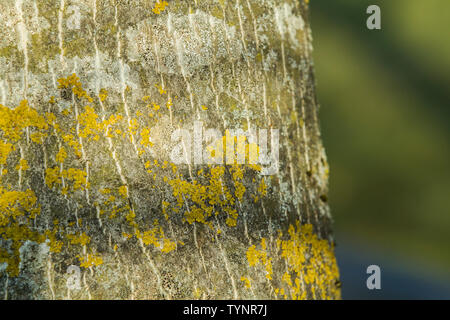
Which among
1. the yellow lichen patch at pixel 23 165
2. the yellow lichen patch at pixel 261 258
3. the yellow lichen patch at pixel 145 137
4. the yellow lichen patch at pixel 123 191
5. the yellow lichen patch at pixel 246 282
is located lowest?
the yellow lichen patch at pixel 246 282

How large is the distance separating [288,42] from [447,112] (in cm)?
536

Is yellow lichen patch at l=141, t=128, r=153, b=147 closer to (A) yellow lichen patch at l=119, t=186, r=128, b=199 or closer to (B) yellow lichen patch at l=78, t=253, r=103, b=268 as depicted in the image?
(A) yellow lichen patch at l=119, t=186, r=128, b=199

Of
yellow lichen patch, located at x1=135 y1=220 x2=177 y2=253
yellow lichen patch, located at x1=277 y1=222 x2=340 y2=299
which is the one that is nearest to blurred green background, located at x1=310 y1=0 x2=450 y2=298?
yellow lichen patch, located at x1=277 y1=222 x2=340 y2=299

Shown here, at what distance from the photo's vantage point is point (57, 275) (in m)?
0.96

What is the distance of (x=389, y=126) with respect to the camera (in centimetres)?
593

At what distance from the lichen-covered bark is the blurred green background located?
4.60 meters

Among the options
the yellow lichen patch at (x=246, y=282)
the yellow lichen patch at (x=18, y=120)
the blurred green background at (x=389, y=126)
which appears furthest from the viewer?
the blurred green background at (x=389, y=126)

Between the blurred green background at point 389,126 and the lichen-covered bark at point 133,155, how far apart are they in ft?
15.1

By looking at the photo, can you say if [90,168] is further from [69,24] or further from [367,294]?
[367,294]

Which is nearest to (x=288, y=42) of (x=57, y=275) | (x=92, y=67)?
(x=92, y=67)

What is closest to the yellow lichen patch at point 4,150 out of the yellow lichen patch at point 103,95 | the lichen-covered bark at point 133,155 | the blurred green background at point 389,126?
the lichen-covered bark at point 133,155

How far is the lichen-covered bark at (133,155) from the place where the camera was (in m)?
0.98

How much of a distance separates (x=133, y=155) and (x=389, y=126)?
17.7 ft

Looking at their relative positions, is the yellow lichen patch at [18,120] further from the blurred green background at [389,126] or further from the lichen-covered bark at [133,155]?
the blurred green background at [389,126]
